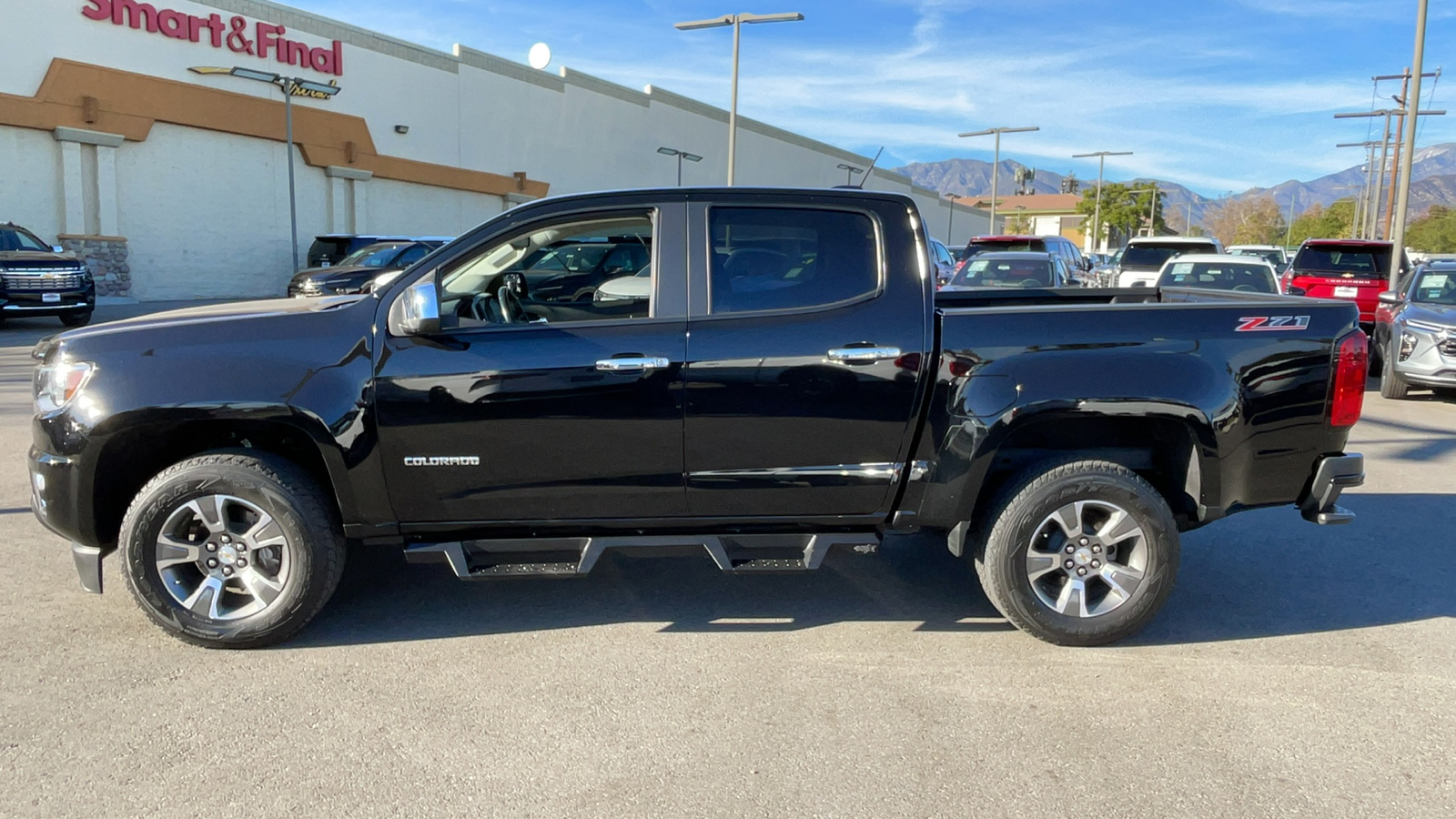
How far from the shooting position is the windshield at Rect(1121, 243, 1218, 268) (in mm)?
19000

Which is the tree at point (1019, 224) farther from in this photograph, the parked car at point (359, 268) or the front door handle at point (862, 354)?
the front door handle at point (862, 354)

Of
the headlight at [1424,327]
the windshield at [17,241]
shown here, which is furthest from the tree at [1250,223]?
the windshield at [17,241]

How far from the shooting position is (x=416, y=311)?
13.3 feet

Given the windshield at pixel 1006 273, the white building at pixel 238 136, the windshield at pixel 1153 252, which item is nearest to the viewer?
the windshield at pixel 1006 273

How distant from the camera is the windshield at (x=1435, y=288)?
12031 millimetres

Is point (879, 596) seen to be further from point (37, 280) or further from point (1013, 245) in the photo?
point (1013, 245)

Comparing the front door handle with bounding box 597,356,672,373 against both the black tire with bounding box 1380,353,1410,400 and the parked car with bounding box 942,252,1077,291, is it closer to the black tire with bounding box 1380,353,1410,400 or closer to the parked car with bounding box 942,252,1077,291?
the black tire with bounding box 1380,353,1410,400

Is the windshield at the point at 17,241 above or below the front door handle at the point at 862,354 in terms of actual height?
above

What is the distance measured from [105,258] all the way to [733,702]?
85.0 ft

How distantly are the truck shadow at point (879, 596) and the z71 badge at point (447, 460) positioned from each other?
Answer: 79 cm

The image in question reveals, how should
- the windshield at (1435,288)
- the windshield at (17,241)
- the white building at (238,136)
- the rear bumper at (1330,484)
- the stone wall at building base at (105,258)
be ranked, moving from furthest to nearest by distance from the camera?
the stone wall at building base at (105,258)
the white building at (238,136)
the windshield at (17,241)
the windshield at (1435,288)
the rear bumper at (1330,484)

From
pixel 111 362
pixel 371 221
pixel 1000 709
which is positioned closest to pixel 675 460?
pixel 1000 709

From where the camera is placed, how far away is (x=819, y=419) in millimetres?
4234

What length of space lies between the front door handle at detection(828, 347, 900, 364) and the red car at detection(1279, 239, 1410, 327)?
13927 mm
